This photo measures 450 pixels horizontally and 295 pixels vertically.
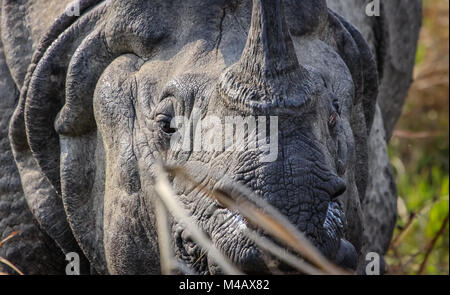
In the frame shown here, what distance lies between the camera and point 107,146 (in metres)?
2.90

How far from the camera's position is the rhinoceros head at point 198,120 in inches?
94.7

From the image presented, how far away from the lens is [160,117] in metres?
2.71

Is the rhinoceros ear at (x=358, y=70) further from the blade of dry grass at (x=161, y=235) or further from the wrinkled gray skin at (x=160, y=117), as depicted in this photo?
the blade of dry grass at (x=161, y=235)

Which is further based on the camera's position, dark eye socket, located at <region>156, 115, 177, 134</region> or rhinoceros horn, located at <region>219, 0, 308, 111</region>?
dark eye socket, located at <region>156, 115, 177, 134</region>

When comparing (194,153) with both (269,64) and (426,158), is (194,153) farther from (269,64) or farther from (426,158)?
(426,158)

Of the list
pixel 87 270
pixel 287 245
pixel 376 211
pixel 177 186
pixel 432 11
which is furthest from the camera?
pixel 432 11

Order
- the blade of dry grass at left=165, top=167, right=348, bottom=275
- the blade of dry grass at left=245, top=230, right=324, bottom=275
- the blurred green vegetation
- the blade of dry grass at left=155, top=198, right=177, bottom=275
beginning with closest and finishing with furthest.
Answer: the blade of dry grass at left=165, top=167, right=348, bottom=275, the blade of dry grass at left=245, top=230, right=324, bottom=275, the blade of dry grass at left=155, top=198, right=177, bottom=275, the blurred green vegetation

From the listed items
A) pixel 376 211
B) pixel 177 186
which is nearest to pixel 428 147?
pixel 376 211

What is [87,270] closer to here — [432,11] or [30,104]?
[30,104]

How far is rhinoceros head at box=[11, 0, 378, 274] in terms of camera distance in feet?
7.89

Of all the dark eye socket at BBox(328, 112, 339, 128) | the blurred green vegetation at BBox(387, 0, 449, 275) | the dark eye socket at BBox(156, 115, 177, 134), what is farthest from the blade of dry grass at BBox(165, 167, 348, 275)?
the blurred green vegetation at BBox(387, 0, 449, 275)

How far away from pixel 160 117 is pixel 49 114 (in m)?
0.50

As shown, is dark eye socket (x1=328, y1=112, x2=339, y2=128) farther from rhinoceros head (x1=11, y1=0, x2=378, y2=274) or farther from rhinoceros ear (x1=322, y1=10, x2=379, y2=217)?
rhinoceros ear (x1=322, y1=10, x2=379, y2=217)

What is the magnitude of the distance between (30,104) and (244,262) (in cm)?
101
